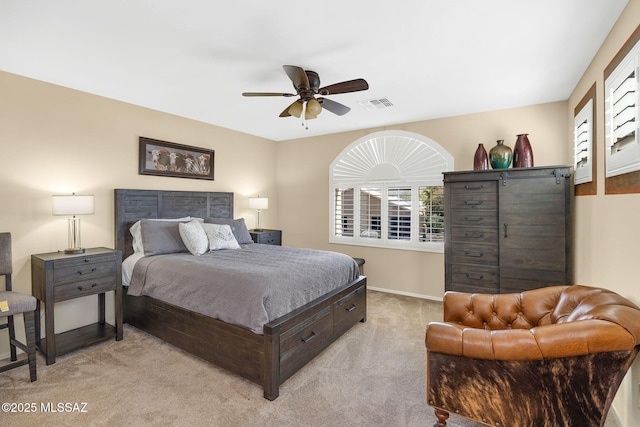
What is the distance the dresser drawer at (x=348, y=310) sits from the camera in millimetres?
3119

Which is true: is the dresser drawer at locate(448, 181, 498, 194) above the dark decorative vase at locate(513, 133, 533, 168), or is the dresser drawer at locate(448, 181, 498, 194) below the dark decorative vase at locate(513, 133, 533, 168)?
below

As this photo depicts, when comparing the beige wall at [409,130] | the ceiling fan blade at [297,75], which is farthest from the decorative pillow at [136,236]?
the beige wall at [409,130]

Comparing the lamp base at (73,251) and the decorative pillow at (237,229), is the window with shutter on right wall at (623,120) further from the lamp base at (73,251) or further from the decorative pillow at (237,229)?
the lamp base at (73,251)

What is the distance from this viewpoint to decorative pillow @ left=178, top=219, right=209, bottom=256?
3.53 meters

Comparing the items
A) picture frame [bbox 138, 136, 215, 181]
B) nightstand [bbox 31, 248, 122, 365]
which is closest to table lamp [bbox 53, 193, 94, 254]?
nightstand [bbox 31, 248, 122, 365]

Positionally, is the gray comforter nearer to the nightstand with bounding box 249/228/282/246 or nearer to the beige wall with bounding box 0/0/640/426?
Answer: the beige wall with bounding box 0/0/640/426

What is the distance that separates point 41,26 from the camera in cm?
219

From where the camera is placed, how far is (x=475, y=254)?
348cm

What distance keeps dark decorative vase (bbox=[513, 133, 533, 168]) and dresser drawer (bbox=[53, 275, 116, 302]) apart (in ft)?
15.2

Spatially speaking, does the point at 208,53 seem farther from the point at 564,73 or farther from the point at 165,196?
the point at 564,73

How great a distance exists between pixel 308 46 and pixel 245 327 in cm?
229

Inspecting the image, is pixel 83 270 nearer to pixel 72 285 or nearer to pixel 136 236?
pixel 72 285

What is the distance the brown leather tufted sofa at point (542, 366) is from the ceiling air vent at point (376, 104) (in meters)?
2.77

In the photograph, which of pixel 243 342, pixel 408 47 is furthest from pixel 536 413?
pixel 408 47
